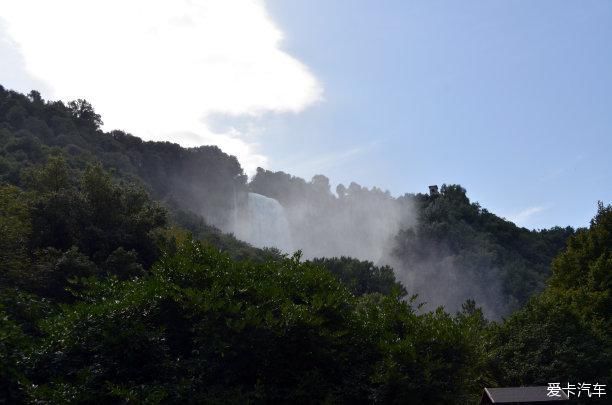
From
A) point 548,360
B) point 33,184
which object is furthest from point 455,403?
point 33,184

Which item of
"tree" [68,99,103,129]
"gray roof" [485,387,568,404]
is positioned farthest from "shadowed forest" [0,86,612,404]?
"tree" [68,99,103,129]

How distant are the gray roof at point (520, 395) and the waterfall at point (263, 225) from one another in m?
52.9

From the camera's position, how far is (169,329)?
1098 centimetres

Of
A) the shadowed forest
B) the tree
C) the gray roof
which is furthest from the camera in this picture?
the tree

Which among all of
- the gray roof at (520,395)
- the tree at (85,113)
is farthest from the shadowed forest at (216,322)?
the tree at (85,113)

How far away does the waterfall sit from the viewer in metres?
65.0

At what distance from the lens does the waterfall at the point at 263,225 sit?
65000 millimetres

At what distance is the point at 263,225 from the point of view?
6762 centimetres

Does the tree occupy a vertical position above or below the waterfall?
above

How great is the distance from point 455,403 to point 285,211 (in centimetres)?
6343

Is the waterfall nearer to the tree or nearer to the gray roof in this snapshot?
the tree

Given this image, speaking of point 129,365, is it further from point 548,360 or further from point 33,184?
point 33,184

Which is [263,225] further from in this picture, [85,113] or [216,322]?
[216,322]

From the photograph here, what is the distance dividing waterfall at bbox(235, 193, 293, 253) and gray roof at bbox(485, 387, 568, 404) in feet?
174
